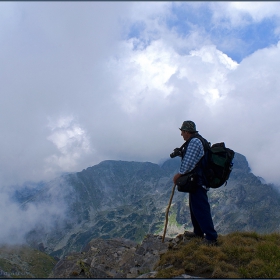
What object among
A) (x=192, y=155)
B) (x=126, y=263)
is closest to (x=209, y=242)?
(x=192, y=155)

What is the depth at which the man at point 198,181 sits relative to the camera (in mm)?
10805

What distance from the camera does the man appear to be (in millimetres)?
10805

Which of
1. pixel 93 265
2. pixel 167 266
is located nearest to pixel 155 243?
pixel 93 265

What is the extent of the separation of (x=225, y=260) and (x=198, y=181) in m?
3.12

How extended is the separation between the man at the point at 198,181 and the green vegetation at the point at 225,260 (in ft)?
2.60

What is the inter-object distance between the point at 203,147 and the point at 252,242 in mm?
5013

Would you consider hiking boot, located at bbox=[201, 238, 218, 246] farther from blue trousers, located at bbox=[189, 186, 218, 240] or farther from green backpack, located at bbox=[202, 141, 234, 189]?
green backpack, located at bbox=[202, 141, 234, 189]

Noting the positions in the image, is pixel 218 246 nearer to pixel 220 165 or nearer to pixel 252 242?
pixel 252 242

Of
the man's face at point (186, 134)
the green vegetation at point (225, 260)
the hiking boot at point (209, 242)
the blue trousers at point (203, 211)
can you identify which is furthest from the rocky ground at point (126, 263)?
the man's face at point (186, 134)

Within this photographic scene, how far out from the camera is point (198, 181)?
10.8 meters

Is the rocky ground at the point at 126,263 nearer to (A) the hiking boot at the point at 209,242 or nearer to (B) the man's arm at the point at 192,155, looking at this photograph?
(A) the hiking boot at the point at 209,242

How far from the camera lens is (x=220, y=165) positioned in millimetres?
10539

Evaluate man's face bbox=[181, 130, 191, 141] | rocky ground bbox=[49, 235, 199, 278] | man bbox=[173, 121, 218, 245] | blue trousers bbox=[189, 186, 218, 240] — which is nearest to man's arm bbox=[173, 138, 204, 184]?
man bbox=[173, 121, 218, 245]

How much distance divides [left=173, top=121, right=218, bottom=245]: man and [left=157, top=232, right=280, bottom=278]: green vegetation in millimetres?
792
